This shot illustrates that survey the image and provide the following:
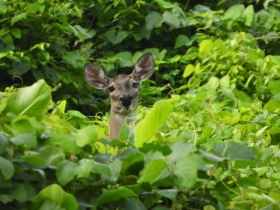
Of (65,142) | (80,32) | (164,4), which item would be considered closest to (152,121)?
(65,142)

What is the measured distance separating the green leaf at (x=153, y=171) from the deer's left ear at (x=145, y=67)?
14.5 feet

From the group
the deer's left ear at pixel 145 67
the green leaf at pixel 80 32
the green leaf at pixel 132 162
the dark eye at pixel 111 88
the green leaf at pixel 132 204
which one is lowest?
the green leaf at pixel 80 32

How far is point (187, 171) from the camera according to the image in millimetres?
3451

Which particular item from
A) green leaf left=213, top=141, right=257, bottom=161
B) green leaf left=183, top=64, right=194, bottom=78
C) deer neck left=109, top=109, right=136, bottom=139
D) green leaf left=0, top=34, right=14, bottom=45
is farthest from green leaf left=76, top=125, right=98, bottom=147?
green leaf left=183, top=64, right=194, bottom=78

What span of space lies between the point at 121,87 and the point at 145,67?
1.31 feet

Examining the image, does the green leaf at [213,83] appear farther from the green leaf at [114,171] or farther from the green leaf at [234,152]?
the green leaf at [114,171]

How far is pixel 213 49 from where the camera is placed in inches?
381

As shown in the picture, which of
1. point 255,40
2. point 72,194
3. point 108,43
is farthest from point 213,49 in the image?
point 72,194

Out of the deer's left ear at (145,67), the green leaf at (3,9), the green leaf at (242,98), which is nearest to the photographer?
the deer's left ear at (145,67)

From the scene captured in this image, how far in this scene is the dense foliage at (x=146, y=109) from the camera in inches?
134

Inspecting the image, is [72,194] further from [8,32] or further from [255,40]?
[255,40]

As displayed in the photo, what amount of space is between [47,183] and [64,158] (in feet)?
0.35

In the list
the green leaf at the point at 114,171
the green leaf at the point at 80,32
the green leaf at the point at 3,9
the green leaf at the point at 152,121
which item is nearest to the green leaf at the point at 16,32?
the green leaf at the point at 3,9

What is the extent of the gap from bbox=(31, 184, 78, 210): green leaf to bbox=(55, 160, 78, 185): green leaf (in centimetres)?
5
